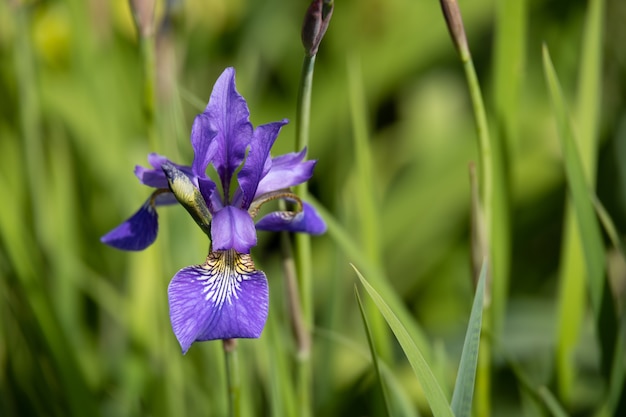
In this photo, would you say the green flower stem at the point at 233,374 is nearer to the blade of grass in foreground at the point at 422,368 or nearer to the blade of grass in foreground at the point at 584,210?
the blade of grass in foreground at the point at 422,368

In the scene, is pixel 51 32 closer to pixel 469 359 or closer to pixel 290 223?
pixel 290 223

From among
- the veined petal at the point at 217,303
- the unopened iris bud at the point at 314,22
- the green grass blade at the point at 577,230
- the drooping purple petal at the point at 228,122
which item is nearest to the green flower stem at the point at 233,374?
the veined petal at the point at 217,303

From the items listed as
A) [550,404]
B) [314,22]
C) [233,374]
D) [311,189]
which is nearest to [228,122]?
[314,22]

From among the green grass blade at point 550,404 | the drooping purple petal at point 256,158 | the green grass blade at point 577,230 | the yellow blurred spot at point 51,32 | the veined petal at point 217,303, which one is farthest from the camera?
the yellow blurred spot at point 51,32

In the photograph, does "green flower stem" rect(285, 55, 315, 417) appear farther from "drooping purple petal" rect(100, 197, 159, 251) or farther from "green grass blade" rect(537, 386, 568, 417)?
"green grass blade" rect(537, 386, 568, 417)

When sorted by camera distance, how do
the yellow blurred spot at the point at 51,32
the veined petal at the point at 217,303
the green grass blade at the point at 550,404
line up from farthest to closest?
the yellow blurred spot at the point at 51,32
the green grass blade at the point at 550,404
the veined petal at the point at 217,303

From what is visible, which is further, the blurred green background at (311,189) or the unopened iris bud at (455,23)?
the blurred green background at (311,189)

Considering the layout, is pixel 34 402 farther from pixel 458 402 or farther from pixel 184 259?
pixel 458 402
